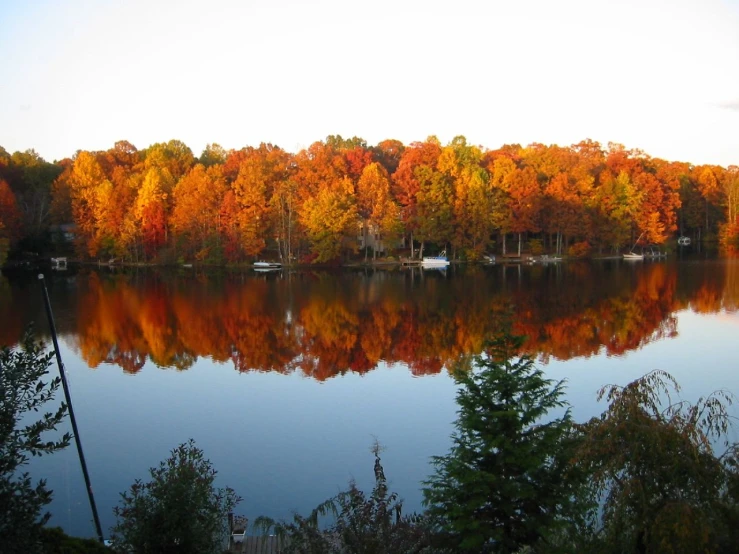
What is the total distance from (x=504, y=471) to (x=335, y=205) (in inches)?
1882

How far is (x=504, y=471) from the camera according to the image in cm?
944

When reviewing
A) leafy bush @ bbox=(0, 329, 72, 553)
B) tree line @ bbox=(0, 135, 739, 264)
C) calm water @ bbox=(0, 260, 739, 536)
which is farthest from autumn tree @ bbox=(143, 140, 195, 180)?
leafy bush @ bbox=(0, 329, 72, 553)

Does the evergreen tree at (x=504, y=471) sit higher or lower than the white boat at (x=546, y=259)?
lower

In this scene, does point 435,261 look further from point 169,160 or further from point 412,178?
point 169,160

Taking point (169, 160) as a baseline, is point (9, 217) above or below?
below

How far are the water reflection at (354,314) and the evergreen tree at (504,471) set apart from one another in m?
11.8

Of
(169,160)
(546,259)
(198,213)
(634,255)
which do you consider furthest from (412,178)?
(169,160)

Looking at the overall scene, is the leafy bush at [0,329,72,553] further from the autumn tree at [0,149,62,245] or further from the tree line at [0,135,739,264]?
the autumn tree at [0,149,62,245]

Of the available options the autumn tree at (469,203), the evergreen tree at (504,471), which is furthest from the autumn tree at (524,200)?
the evergreen tree at (504,471)

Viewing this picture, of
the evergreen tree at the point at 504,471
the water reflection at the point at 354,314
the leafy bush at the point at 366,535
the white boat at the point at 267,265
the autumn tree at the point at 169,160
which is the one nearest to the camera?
the leafy bush at the point at 366,535

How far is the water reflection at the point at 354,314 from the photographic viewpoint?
24.6 metres

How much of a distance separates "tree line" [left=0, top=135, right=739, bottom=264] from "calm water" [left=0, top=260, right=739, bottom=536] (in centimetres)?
1333

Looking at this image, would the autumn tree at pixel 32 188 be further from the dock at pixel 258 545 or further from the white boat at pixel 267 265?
the dock at pixel 258 545

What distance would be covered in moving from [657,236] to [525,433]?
62306mm
